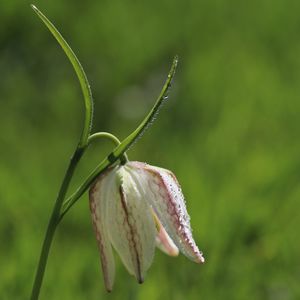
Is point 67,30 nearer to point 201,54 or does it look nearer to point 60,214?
point 201,54

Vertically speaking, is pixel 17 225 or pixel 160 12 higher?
pixel 160 12

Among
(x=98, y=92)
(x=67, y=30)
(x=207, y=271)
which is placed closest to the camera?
(x=207, y=271)

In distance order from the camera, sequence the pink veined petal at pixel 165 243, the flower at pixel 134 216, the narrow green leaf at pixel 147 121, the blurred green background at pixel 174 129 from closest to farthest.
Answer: the narrow green leaf at pixel 147 121 → the flower at pixel 134 216 → the pink veined petal at pixel 165 243 → the blurred green background at pixel 174 129

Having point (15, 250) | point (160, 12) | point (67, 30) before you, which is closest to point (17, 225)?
point (15, 250)

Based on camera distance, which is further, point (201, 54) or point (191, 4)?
point (191, 4)

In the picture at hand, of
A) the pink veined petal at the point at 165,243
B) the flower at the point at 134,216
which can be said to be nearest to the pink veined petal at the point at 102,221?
the flower at the point at 134,216

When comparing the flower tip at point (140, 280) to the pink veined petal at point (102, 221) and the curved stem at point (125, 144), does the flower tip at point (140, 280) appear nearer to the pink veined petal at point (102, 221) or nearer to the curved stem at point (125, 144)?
the pink veined petal at point (102, 221)

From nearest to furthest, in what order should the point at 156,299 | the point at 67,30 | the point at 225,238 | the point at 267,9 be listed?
the point at 156,299, the point at 225,238, the point at 67,30, the point at 267,9

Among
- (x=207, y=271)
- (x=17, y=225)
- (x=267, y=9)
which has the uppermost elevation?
(x=267, y=9)
